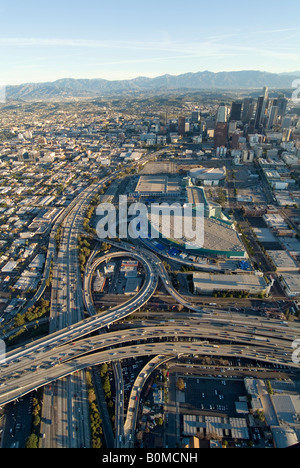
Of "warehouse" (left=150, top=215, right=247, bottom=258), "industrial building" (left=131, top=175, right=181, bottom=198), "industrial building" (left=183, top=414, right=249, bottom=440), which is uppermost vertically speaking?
"industrial building" (left=131, top=175, right=181, bottom=198)

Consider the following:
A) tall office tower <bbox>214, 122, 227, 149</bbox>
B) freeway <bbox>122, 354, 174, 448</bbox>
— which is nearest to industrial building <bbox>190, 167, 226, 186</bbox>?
tall office tower <bbox>214, 122, 227, 149</bbox>

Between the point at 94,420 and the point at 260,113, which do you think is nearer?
the point at 94,420

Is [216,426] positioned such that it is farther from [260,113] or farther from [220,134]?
[260,113]

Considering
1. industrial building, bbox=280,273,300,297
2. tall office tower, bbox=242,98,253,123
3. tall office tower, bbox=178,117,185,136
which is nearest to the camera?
industrial building, bbox=280,273,300,297

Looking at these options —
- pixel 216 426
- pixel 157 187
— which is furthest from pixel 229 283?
pixel 157 187

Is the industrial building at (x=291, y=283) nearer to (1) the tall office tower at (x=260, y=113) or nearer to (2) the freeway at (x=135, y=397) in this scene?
(2) the freeway at (x=135, y=397)

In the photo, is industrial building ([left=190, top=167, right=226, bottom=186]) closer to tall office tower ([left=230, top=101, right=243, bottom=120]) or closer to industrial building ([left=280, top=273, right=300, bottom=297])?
industrial building ([left=280, top=273, right=300, bottom=297])
